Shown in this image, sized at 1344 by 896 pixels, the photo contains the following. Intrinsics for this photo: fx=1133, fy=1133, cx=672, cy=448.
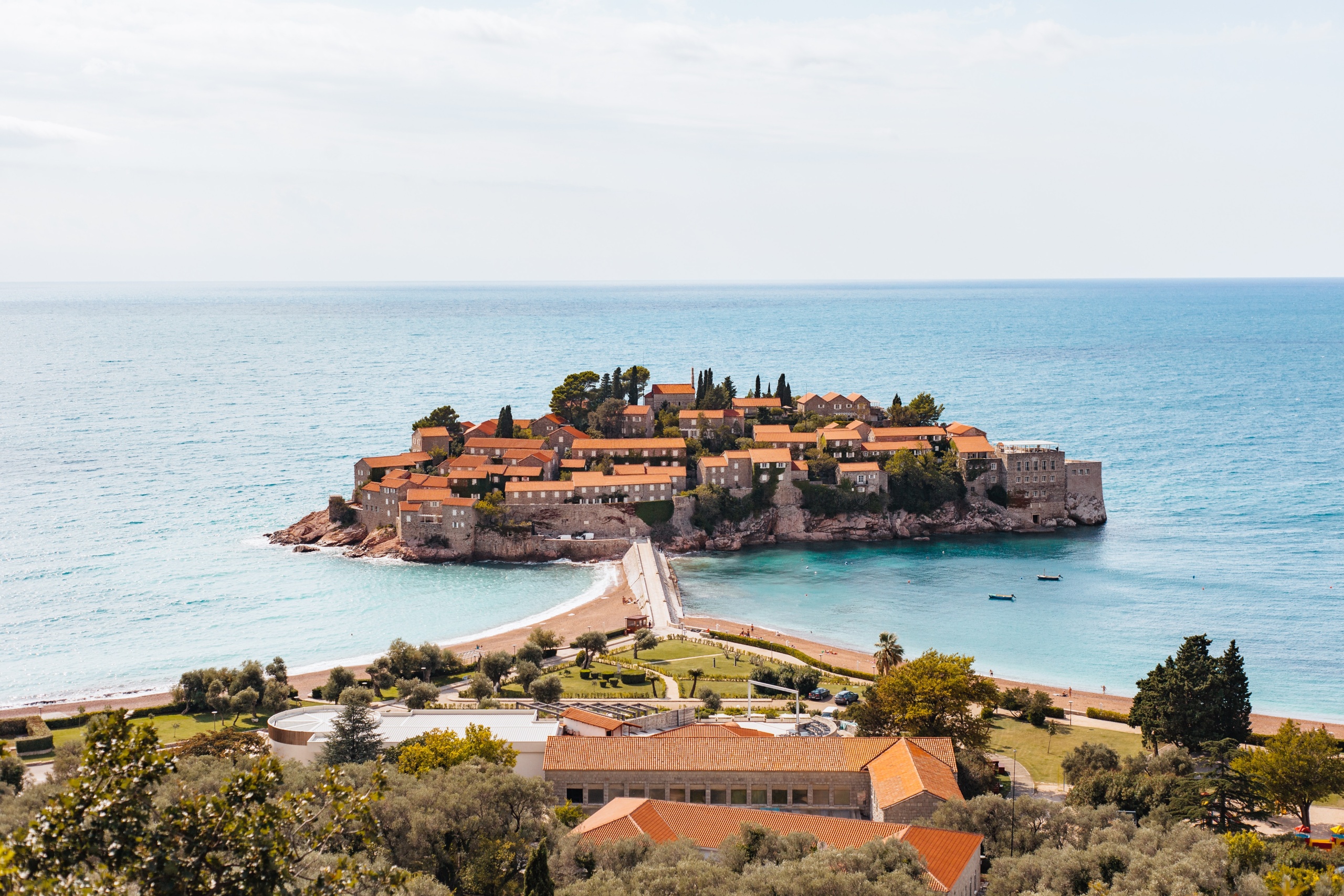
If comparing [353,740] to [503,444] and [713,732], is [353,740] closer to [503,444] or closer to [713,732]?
[713,732]

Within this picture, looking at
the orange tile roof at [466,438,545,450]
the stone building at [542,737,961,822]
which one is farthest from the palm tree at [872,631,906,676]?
the orange tile roof at [466,438,545,450]

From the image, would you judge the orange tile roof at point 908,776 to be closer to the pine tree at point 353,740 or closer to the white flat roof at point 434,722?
the white flat roof at point 434,722

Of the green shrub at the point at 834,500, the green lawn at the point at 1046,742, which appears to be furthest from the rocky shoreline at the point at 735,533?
the green lawn at the point at 1046,742

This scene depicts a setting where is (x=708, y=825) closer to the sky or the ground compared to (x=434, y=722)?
closer to the sky

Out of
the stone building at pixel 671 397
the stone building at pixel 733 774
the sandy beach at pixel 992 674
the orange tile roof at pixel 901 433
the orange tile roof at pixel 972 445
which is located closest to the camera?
the stone building at pixel 733 774

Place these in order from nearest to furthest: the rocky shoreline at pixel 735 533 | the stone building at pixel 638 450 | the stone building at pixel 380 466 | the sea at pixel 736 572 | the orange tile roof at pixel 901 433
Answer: the sea at pixel 736 572 < the rocky shoreline at pixel 735 533 < the stone building at pixel 380 466 < the stone building at pixel 638 450 < the orange tile roof at pixel 901 433

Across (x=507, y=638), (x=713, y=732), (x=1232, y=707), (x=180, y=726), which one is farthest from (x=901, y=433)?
(x=180, y=726)

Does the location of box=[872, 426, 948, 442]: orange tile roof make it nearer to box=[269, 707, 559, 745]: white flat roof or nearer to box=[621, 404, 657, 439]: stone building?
box=[621, 404, 657, 439]: stone building
